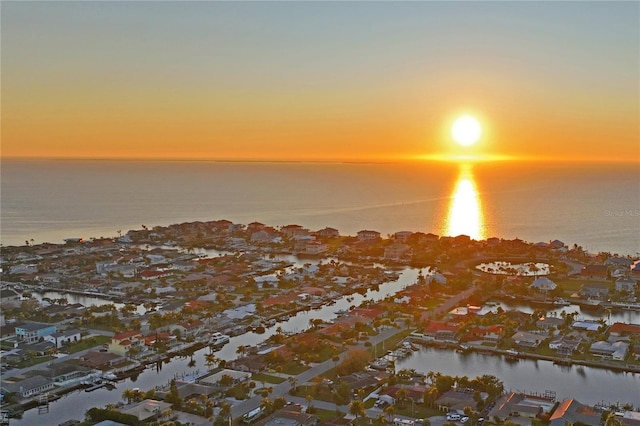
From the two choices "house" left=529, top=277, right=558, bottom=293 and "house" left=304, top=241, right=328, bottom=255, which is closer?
"house" left=529, top=277, right=558, bottom=293

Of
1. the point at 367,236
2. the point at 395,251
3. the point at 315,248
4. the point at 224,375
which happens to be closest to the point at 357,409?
the point at 224,375

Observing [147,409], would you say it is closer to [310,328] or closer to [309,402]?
[309,402]

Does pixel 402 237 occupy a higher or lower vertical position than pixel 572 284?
higher

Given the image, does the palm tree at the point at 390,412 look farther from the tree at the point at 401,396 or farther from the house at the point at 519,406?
the house at the point at 519,406

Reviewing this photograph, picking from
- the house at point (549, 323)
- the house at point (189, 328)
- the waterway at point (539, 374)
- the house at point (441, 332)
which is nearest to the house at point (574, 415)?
the waterway at point (539, 374)

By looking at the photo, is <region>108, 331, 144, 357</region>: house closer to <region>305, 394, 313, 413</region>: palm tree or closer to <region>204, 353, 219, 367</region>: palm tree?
<region>204, 353, 219, 367</region>: palm tree

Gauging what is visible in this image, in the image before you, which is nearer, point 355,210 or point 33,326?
point 33,326

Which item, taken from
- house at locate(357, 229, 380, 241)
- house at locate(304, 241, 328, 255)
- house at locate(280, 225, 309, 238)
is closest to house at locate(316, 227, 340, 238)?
house at locate(280, 225, 309, 238)

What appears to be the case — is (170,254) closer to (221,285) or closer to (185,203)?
(221,285)
